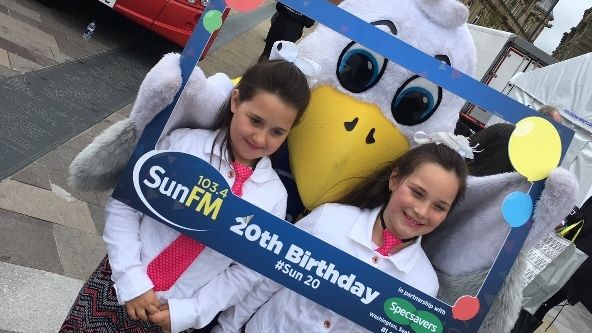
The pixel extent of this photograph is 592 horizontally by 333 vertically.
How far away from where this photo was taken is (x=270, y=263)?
5.30ft

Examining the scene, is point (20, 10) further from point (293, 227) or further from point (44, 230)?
point (293, 227)

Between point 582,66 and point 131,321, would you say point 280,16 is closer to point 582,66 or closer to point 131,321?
point 131,321

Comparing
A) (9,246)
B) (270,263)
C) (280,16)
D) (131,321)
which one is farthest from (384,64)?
(280,16)

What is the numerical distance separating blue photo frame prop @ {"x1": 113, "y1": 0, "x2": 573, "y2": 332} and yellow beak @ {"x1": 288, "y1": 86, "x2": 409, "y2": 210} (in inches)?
15.3

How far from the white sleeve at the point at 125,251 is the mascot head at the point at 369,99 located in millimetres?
618

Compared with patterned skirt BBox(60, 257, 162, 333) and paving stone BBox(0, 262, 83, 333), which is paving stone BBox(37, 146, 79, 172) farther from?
patterned skirt BBox(60, 257, 162, 333)

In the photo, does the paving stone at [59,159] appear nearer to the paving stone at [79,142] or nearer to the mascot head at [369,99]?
the paving stone at [79,142]

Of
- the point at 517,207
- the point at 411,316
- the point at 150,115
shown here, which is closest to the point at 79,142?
the point at 150,115

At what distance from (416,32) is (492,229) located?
73 centimetres

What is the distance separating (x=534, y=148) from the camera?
161cm

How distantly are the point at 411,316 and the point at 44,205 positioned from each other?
95.0 inches

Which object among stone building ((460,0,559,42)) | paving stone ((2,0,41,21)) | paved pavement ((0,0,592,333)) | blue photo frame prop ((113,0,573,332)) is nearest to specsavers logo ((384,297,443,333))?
blue photo frame prop ((113,0,573,332))

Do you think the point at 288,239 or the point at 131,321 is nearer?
the point at 288,239

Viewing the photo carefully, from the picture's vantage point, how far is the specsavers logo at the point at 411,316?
1.65m
